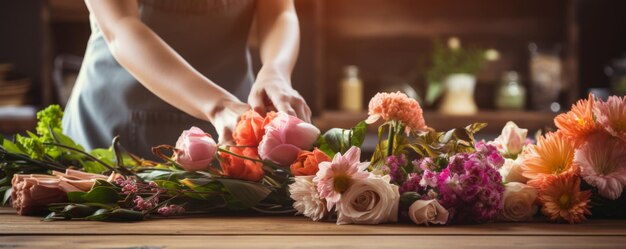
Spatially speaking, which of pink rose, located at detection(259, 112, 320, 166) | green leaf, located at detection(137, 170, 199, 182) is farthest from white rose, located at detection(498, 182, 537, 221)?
green leaf, located at detection(137, 170, 199, 182)

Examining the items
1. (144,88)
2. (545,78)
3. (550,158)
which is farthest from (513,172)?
(545,78)

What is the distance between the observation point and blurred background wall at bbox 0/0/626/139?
321 centimetres

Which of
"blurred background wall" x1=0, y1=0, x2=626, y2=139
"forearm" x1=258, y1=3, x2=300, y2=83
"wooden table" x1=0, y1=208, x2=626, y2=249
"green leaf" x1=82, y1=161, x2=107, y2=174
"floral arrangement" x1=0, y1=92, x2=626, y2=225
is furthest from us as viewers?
"blurred background wall" x1=0, y1=0, x2=626, y2=139

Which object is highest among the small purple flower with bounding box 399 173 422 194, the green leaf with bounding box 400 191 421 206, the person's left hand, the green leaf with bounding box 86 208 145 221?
the person's left hand

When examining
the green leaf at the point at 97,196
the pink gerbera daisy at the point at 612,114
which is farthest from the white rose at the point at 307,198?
the pink gerbera daisy at the point at 612,114

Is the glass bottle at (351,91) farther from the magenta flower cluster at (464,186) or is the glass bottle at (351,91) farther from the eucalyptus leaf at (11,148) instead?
the magenta flower cluster at (464,186)

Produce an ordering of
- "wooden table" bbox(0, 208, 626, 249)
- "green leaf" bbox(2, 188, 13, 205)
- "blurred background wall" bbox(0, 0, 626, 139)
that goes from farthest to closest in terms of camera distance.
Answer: "blurred background wall" bbox(0, 0, 626, 139) < "green leaf" bbox(2, 188, 13, 205) < "wooden table" bbox(0, 208, 626, 249)

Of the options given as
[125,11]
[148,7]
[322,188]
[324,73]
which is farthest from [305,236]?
[324,73]

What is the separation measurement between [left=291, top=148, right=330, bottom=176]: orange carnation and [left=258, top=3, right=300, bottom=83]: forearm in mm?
375

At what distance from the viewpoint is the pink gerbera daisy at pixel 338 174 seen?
2.79ft

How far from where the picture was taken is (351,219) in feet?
2.91

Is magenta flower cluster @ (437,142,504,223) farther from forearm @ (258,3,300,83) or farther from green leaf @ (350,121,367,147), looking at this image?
forearm @ (258,3,300,83)

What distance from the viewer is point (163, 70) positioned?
1.26 meters

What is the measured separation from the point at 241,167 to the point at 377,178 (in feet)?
0.57
